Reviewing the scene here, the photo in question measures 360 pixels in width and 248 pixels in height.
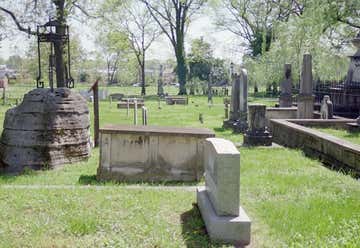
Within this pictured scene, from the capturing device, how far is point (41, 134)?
9.11 m

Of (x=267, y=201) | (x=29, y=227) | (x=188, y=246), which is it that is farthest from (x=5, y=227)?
(x=267, y=201)

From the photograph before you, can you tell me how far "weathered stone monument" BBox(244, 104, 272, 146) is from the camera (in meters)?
11.4

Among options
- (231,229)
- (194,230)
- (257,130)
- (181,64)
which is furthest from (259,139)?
(181,64)

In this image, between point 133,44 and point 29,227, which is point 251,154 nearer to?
point 29,227

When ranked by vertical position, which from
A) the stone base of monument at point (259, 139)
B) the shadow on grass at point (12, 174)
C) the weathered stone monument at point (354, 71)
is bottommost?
the shadow on grass at point (12, 174)

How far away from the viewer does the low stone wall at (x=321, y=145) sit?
7665mm

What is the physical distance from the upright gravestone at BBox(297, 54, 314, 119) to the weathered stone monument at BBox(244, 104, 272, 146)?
3441 millimetres

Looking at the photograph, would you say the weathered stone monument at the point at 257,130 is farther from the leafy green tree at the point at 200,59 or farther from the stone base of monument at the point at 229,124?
the leafy green tree at the point at 200,59

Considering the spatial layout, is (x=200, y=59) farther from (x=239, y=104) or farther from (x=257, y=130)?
(x=257, y=130)

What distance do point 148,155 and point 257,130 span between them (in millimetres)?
→ 4768

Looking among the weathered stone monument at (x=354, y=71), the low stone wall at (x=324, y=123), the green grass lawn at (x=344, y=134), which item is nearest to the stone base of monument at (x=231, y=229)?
the green grass lawn at (x=344, y=134)

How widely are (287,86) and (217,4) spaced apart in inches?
1466

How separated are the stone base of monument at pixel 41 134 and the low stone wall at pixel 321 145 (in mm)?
5245

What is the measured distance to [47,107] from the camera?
926cm
